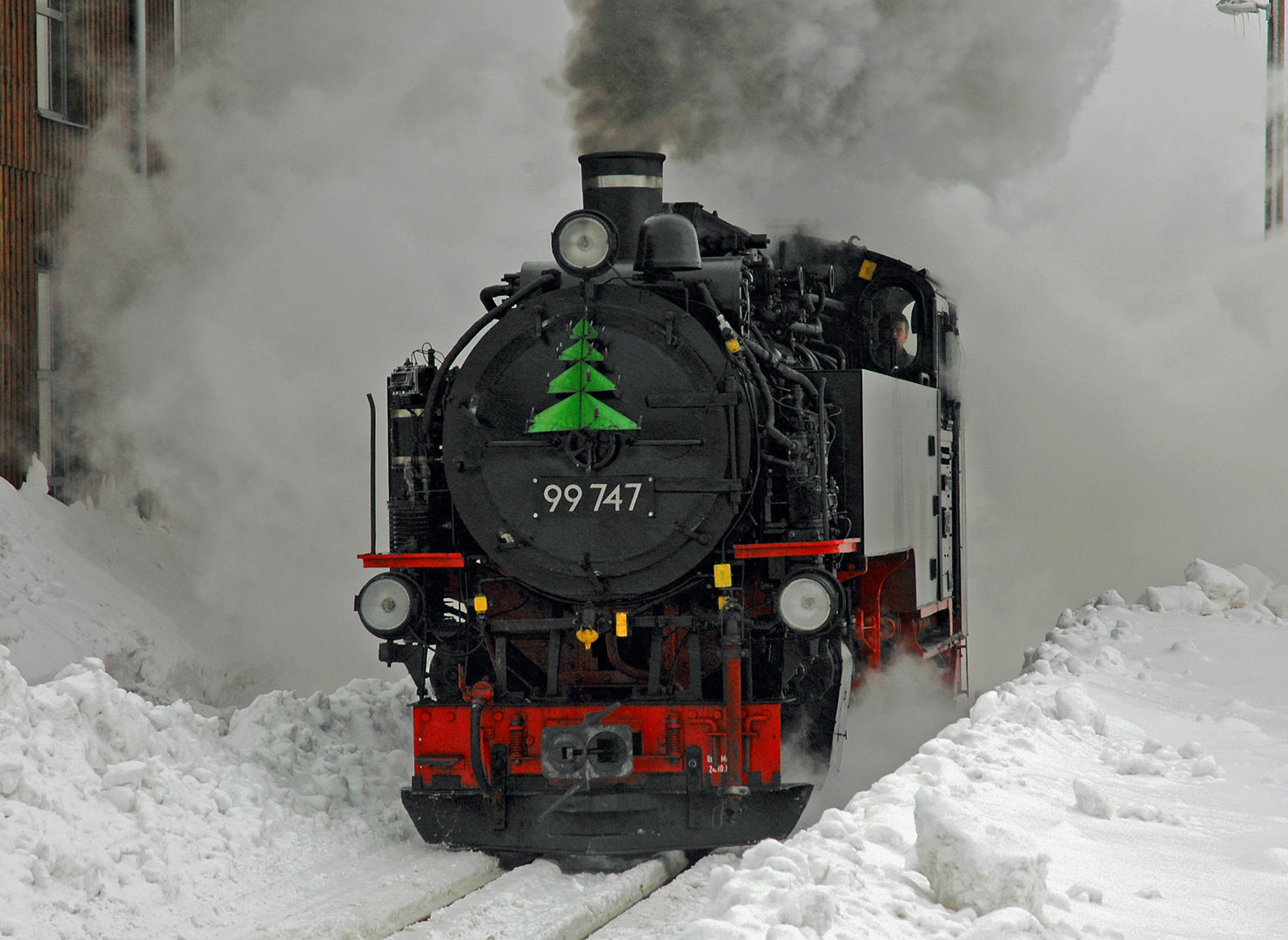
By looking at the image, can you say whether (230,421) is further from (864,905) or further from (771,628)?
(864,905)

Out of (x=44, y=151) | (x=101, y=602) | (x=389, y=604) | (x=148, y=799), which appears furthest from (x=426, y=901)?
(x=44, y=151)

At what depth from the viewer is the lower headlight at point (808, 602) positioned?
6.14 meters

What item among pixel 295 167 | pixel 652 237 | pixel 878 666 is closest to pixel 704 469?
pixel 652 237

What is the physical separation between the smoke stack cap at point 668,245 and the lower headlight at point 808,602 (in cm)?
151

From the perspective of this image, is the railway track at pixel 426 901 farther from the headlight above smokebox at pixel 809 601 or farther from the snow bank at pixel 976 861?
the snow bank at pixel 976 861

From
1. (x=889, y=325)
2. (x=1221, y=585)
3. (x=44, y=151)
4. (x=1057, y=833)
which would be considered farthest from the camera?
(x=44, y=151)

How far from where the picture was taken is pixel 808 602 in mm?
6180

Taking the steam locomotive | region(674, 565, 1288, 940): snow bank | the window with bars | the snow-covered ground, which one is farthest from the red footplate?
the window with bars

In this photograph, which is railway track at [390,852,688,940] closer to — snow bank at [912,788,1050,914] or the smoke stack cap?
snow bank at [912,788,1050,914]

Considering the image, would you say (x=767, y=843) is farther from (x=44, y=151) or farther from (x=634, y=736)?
(x=44, y=151)

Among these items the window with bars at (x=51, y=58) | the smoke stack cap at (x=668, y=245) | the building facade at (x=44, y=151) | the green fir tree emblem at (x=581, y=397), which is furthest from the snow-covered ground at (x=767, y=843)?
the window with bars at (x=51, y=58)

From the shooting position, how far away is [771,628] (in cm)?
635

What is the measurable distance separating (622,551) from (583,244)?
4.58 ft

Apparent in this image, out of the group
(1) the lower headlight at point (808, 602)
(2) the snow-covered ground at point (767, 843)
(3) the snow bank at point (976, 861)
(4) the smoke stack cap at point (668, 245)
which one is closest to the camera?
(3) the snow bank at point (976, 861)
